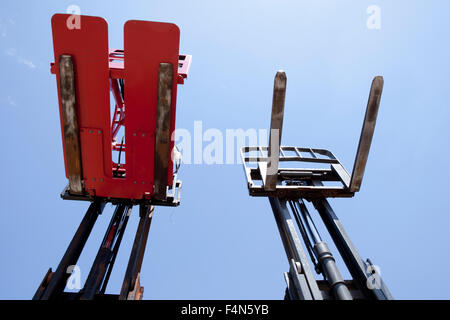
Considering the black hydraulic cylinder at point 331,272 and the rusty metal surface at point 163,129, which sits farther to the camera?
the rusty metal surface at point 163,129

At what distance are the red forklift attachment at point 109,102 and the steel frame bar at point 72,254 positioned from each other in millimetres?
313


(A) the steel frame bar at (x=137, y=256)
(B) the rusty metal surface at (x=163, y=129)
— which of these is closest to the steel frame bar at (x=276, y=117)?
(B) the rusty metal surface at (x=163, y=129)

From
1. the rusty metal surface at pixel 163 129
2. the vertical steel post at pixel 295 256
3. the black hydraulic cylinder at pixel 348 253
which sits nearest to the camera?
the vertical steel post at pixel 295 256

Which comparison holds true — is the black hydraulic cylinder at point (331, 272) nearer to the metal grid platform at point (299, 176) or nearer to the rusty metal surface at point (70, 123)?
the metal grid platform at point (299, 176)

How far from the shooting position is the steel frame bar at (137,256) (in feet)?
10.3

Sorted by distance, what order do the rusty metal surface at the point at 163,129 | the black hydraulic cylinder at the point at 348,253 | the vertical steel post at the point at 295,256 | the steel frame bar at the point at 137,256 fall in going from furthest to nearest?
the rusty metal surface at the point at 163,129 < the steel frame bar at the point at 137,256 < the black hydraulic cylinder at the point at 348,253 < the vertical steel post at the point at 295,256

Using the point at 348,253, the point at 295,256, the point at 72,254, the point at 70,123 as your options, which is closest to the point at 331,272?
the point at 295,256

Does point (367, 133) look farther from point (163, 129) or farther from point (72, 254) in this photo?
point (72, 254)

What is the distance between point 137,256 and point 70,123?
7.30 ft

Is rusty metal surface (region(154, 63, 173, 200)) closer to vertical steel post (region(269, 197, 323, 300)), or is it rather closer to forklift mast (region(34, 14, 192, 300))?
forklift mast (region(34, 14, 192, 300))

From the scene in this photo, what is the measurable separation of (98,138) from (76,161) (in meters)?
0.52
